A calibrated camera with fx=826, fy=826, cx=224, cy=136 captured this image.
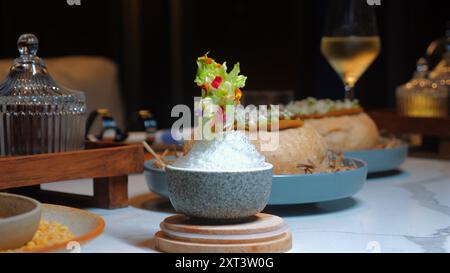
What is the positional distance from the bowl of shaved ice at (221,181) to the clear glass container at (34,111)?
36 centimetres

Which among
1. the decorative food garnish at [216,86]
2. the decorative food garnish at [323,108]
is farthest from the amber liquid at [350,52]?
the decorative food garnish at [216,86]

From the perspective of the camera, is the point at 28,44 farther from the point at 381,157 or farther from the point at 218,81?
the point at 381,157

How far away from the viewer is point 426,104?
223cm

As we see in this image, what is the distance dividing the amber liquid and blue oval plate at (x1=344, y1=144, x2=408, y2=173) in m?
0.31

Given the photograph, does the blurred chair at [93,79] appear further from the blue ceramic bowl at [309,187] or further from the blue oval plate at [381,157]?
the blue ceramic bowl at [309,187]

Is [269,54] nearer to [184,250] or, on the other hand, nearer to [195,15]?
[195,15]

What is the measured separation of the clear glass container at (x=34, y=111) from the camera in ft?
4.47

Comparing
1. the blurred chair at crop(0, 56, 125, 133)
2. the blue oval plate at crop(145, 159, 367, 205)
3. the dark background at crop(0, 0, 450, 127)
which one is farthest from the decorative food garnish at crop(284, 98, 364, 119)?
the dark background at crop(0, 0, 450, 127)

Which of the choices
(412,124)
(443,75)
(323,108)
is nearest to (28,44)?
(323,108)

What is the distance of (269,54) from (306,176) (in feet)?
8.04

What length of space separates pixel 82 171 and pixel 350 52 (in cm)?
90

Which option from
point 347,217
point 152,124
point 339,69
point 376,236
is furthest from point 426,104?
point 376,236

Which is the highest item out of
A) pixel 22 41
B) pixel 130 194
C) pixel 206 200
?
pixel 22 41
